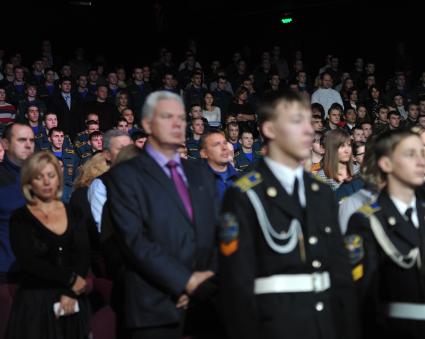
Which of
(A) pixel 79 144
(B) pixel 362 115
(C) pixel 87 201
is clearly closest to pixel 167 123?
(C) pixel 87 201

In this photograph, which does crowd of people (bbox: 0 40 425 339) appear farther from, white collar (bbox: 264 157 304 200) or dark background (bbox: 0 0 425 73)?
dark background (bbox: 0 0 425 73)

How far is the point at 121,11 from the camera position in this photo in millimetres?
18562

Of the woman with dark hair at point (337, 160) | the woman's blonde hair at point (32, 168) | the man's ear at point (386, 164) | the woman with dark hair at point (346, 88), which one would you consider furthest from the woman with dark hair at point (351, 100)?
the man's ear at point (386, 164)

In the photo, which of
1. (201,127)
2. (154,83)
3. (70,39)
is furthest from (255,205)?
(70,39)

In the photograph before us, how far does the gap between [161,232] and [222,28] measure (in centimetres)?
1614

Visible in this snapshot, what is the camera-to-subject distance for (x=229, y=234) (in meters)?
3.16

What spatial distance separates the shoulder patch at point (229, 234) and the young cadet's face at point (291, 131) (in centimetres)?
41

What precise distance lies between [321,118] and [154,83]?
3.81m

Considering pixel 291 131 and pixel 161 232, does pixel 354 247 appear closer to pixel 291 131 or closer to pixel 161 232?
pixel 291 131

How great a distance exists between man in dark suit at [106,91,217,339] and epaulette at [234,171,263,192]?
0.58 m

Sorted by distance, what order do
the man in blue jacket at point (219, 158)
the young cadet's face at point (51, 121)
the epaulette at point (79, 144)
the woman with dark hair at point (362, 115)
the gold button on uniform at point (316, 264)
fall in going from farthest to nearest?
the woman with dark hair at point (362, 115), the young cadet's face at point (51, 121), the epaulette at point (79, 144), the man in blue jacket at point (219, 158), the gold button on uniform at point (316, 264)

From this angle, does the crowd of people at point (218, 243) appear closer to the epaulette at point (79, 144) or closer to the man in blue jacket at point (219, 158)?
the man in blue jacket at point (219, 158)

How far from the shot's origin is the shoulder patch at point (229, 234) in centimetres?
316

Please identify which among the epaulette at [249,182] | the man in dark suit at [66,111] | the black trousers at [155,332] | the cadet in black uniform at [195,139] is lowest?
the black trousers at [155,332]
